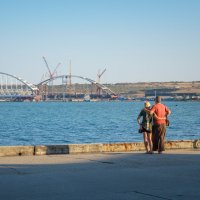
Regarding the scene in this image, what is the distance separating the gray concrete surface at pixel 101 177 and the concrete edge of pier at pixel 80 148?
899 millimetres

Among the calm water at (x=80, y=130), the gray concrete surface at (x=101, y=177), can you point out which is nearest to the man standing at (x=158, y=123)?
the gray concrete surface at (x=101, y=177)

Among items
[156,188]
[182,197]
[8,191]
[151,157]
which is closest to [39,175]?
[8,191]

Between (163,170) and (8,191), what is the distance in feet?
10.9

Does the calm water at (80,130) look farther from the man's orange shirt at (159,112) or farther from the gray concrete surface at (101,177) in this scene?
the gray concrete surface at (101,177)

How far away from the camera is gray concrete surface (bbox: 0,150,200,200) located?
7.40m

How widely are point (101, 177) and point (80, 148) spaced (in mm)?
4918

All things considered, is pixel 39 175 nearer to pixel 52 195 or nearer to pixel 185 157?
pixel 52 195

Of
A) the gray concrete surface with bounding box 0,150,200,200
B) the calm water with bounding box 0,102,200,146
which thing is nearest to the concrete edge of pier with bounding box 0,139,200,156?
the gray concrete surface with bounding box 0,150,200,200

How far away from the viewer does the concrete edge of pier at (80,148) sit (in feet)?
43.2

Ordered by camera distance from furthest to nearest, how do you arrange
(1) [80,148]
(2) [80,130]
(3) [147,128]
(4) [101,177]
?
(2) [80,130] < (1) [80,148] < (3) [147,128] < (4) [101,177]

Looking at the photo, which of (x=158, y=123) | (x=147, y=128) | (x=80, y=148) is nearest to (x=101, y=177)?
(x=147, y=128)

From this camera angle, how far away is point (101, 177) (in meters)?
9.02

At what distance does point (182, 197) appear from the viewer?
23.4ft

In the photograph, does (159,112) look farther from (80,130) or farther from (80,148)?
(80,130)
